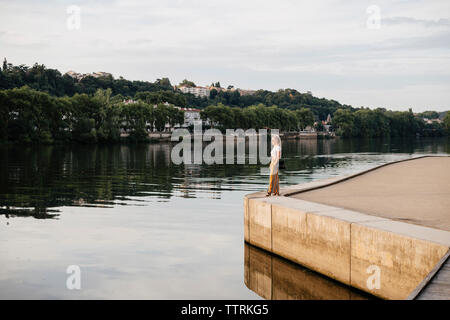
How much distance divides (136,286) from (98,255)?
3.17 metres

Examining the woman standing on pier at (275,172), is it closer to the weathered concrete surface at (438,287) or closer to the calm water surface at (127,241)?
the calm water surface at (127,241)

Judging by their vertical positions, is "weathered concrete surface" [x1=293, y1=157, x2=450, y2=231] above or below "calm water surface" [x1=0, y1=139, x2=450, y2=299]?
above

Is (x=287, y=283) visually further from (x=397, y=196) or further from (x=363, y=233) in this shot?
(x=397, y=196)

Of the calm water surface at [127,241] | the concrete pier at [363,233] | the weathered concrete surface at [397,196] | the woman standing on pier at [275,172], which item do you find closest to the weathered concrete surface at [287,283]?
the calm water surface at [127,241]

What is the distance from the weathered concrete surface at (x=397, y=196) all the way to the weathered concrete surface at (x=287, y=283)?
2329 mm

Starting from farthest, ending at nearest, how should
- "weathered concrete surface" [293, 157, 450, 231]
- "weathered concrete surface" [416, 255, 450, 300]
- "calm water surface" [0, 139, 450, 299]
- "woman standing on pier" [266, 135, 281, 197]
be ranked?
"woman standing on pier" [266, 135, 281, 197], "weathered concrete surface" [293, 157, 450, 231], "calm water surface" [0, 139, 450, 299], "weathered concrete surface" [416, 255, 450, 300]

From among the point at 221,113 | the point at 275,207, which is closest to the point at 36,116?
the point at 221,113

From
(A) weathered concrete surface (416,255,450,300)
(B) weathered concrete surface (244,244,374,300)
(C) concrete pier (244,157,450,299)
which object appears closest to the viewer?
(A) weathered concrete surface (416,255,450,300)

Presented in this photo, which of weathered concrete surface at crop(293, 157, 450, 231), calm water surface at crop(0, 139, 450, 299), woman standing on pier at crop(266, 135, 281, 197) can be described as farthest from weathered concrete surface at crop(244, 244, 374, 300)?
weathered concrete surface at crop(293, 157, 450, 231)

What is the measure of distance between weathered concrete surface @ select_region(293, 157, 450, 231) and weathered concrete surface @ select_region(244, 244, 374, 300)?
2.33m

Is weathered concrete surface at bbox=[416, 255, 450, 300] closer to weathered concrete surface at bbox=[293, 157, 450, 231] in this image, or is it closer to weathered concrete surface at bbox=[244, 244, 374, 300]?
weathered concrete surface at bbox=[244, 244, 374, 300]

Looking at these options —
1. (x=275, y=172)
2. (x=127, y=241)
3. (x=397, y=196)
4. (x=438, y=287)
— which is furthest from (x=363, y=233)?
(x=127, y=241)

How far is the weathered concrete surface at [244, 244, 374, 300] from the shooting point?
10.5 metres

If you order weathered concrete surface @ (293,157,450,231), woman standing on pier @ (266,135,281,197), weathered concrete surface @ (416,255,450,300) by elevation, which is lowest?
weathered concrete surface @ (416,255,450,300)
